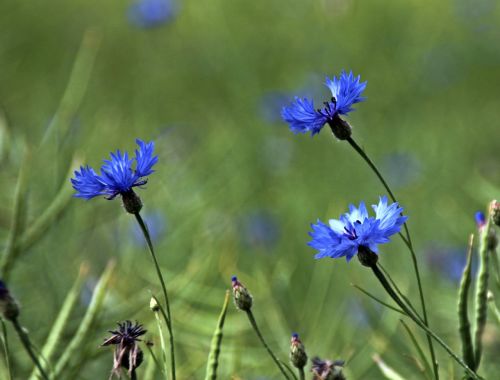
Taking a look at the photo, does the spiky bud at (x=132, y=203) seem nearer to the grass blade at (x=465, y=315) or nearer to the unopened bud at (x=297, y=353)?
the unopened bud at (x=297, y=353)

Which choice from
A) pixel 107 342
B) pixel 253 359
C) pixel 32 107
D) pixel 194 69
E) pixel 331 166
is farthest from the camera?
pixel 194 69

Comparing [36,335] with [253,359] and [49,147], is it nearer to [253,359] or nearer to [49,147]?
[253,359]

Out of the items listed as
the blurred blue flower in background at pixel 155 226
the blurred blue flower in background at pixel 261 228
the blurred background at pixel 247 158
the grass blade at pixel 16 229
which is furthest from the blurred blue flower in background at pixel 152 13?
the grass blade at pixel 16 229

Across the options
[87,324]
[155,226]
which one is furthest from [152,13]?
[87,324]

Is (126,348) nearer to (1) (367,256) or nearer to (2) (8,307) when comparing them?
(2) (8,307)

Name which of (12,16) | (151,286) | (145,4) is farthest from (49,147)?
(12,16)

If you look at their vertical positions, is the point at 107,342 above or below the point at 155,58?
below
